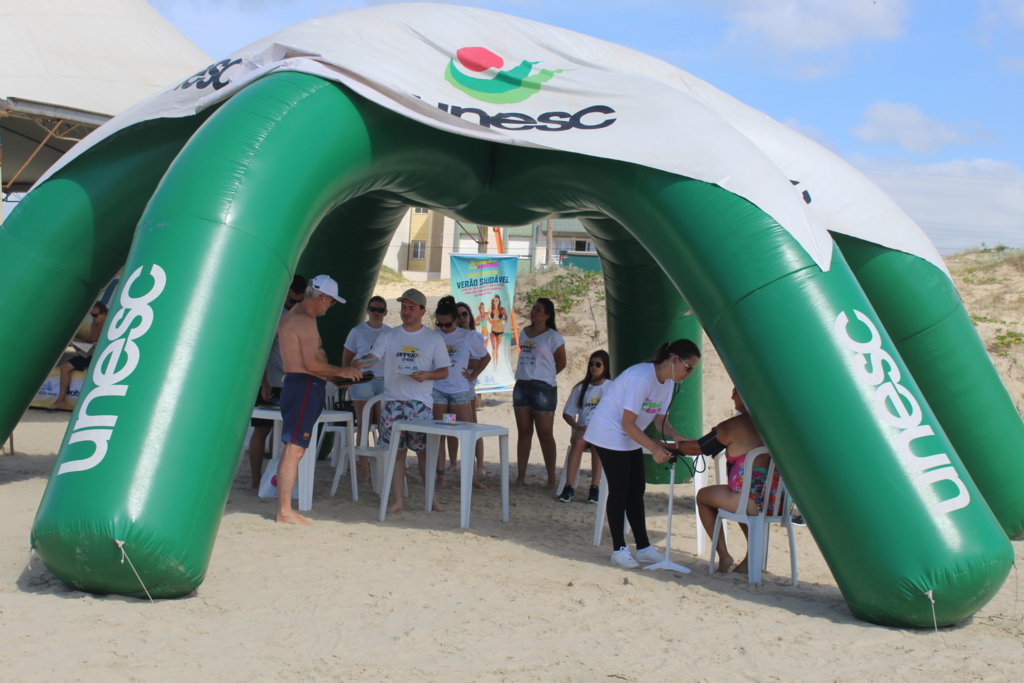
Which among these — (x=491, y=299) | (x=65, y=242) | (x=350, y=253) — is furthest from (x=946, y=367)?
(x=491, y=299)

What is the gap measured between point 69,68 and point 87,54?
741 mm

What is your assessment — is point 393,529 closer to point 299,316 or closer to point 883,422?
point 299,316

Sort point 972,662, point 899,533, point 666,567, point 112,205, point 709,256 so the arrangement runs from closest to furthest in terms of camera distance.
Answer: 1. point 972,662
2. point 899,533
3. point 709,256
4. point 666,567
5. point 112,205

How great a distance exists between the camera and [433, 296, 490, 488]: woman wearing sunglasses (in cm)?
797

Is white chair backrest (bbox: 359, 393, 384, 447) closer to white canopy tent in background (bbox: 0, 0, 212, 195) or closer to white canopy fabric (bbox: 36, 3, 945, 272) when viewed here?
white canopy fabric (bbox: 36, 3, 945, 272)

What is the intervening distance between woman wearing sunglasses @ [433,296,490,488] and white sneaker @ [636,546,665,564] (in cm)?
263

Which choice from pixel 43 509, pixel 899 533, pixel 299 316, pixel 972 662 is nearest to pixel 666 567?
pixel 899 533

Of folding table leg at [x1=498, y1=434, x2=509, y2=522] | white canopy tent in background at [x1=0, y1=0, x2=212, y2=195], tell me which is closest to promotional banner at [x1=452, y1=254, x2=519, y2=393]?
folding table leg at [x1=498, y1=434, x2=509, y2=522]

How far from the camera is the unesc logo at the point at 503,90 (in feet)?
18.3

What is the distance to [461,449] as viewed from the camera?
19.9 feet

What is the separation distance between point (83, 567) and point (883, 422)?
12.4 feet

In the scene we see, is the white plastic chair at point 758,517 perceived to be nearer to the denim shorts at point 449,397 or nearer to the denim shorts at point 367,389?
the denim shorts at point 449,397

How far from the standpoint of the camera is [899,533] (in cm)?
423

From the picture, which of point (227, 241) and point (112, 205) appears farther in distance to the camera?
point (112, 205)
